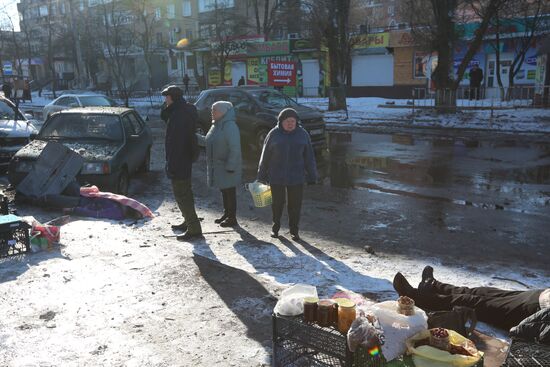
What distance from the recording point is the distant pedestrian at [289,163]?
20.8 feet

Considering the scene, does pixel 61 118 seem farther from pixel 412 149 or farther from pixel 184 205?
pixel 412 149

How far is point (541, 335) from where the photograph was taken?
3018mm

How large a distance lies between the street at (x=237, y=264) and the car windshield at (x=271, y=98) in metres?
4.21

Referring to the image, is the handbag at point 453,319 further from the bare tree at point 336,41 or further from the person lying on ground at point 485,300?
the bare tree at point 336,41

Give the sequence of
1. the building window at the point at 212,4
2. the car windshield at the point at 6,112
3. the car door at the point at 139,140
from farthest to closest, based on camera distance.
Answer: the building window at the point at 212,4 → the car windshield at the point at 6,112 → the car door at the point at 139,140

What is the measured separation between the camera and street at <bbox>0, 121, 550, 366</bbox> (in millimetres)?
3879

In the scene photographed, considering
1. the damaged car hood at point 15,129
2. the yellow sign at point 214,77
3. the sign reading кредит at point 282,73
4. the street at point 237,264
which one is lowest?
the street at point 237,264

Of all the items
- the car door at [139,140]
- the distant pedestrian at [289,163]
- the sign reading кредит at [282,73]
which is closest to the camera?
the distant pedestrian at [289,163]

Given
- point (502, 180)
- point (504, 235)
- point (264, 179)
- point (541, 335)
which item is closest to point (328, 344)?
point (541, 335)

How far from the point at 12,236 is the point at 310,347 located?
398cm

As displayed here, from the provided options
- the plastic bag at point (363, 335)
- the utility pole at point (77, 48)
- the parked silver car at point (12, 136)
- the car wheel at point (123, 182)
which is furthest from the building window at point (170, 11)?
the plastic bag at point (363, 335)

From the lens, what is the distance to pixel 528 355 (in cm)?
281

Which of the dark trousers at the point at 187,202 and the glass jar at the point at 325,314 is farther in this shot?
the dark trousers at the point at 187,202

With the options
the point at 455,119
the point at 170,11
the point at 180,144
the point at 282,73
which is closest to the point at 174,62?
the point at 170,11
